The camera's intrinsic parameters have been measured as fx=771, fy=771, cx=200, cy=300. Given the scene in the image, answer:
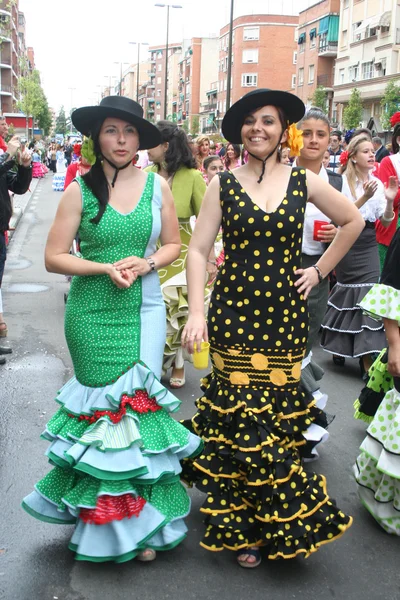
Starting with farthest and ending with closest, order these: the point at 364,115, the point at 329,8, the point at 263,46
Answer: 1. the point at 263,46
2. the point at 329,8
3. the point at 364,115

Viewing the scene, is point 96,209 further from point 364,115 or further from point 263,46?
point 263,46

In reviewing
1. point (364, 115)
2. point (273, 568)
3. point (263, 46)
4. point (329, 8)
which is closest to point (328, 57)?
point (329, 8)

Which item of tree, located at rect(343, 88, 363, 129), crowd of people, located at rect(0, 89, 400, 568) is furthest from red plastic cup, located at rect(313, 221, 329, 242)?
tree, located at rect(343, 88, 363, 129)

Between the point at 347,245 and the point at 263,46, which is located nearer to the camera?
the point at 347,245

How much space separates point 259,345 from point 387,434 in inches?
36.9

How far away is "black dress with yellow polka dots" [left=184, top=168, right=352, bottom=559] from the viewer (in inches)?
139

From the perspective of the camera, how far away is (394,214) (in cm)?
710

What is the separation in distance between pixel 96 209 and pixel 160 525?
152cm

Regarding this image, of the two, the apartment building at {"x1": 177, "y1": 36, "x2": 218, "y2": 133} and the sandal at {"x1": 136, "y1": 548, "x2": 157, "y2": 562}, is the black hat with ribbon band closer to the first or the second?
the sandal at {"x1": 136, "y1": 548, "x2": 157, "y2": 562}

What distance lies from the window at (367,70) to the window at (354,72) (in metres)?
0.97

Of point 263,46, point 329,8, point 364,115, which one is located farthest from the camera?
point 263,46

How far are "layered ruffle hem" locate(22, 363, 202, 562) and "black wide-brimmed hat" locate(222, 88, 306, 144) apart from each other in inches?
49.3

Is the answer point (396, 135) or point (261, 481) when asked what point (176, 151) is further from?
point (261, 481)

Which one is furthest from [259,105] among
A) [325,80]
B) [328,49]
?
[325,80]
